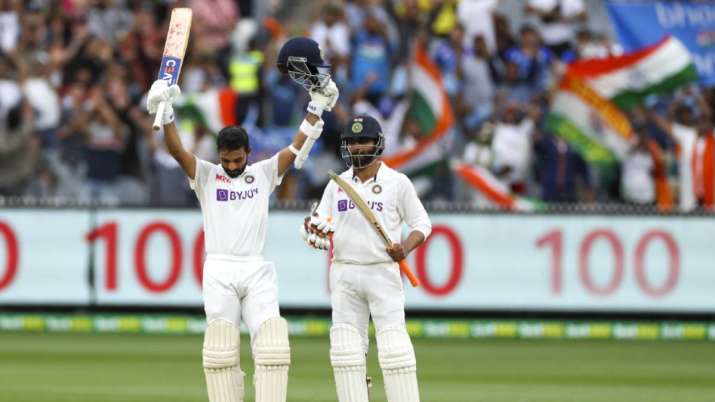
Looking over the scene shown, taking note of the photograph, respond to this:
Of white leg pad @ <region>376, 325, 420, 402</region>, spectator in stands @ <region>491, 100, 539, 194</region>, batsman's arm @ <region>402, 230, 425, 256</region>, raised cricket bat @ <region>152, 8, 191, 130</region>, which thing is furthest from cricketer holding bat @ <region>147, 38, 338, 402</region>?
spectator in stands @ <region>491, 100, 539, 194</region>

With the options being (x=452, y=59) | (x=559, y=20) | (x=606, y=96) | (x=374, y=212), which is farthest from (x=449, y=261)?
(x=374, y=212)

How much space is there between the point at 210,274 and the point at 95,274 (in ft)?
23.8

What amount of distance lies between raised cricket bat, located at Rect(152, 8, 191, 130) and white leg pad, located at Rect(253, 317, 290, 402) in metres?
1.28

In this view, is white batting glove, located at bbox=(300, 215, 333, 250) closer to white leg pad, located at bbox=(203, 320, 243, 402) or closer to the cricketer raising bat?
the cricketer raising bat

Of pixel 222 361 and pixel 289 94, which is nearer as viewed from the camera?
pixel 222 361

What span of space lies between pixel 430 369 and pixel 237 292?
4.44 metres

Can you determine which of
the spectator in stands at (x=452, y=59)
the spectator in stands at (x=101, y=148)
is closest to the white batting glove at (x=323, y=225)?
the spectator in stands at (x=101, y=148)

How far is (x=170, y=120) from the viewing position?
833 cm

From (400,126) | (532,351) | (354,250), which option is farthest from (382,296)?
(400,126)

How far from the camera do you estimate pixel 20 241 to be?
15359 millimetres

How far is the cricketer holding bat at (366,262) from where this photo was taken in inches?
331

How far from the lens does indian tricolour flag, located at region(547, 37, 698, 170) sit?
16.4m

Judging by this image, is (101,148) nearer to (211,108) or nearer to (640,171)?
(211,108)

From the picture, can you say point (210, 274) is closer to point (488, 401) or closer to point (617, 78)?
point (488, 401)
